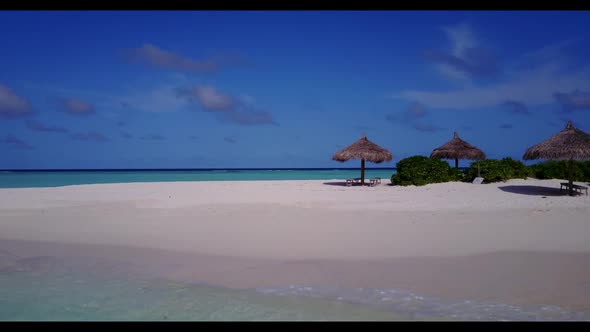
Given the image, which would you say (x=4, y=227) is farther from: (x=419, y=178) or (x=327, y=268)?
(x=419, y=178)

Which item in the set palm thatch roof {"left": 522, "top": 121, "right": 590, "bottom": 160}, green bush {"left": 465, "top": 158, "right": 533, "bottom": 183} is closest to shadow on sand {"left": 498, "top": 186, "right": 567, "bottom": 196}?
palm thatch roof {"left": 522, "top": 121, "right": 590, "bottom": 160}

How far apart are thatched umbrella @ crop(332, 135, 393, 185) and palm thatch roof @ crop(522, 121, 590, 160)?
762 cm

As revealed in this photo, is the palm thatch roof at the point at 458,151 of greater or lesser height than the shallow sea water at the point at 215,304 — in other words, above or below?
above

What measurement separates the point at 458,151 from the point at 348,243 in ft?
61.9

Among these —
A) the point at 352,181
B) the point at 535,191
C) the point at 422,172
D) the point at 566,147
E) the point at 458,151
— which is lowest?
the point at 535,191

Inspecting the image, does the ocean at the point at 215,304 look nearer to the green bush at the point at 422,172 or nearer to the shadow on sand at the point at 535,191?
the shadow on sand at the point at 535,191

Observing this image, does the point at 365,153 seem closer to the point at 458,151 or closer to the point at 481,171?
the point at 481,171

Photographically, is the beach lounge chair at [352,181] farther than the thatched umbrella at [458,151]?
No

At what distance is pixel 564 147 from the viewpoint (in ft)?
46.3

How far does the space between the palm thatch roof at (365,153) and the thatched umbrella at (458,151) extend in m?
3.73

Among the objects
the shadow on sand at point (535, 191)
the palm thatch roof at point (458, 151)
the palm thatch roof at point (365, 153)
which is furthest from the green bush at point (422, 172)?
the shadow on sand at point (535, 191)

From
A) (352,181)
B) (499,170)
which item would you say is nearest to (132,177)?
(352,181)

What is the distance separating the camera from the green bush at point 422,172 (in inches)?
764

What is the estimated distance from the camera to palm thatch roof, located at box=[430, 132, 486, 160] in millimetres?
23078
